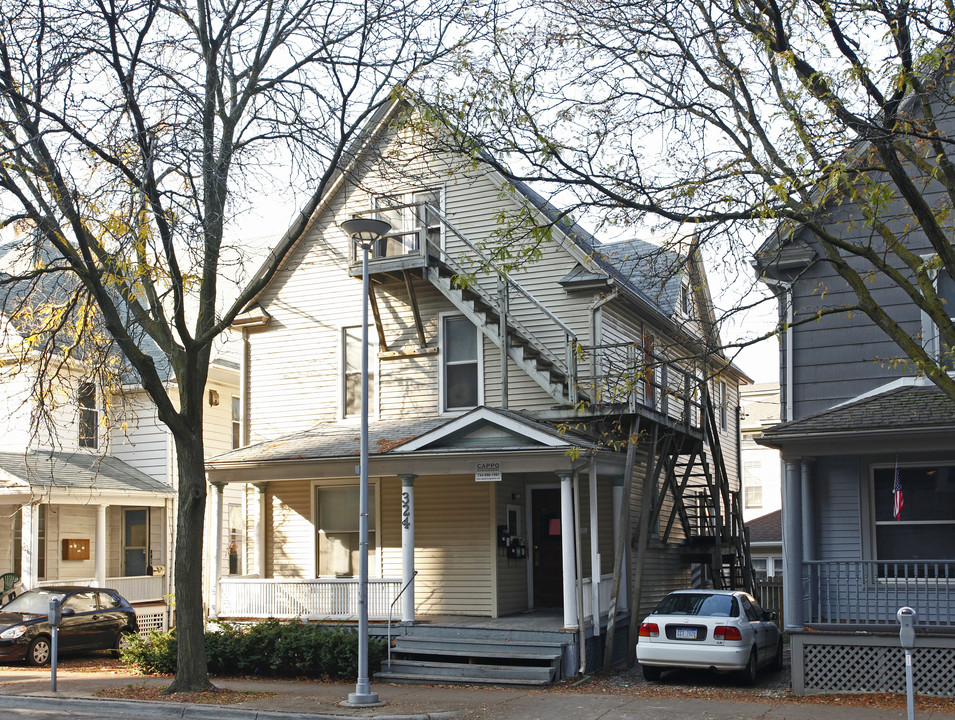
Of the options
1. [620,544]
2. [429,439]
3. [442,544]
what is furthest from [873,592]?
[442,544]

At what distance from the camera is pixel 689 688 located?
50.8 feet

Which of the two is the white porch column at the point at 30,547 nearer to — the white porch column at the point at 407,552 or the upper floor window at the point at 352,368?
the upper floor window at the point at 352,368

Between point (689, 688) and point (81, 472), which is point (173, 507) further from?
point (689, 688)

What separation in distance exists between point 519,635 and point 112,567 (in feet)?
48.7

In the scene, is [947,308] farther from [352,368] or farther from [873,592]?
[352,368]

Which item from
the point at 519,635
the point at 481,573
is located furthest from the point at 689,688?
the point at 481,573

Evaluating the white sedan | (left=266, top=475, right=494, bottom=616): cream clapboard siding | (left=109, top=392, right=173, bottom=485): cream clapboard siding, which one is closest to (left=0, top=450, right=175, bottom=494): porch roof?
(left=109, top=392, right=173, bottom=485): cream clapboard siding

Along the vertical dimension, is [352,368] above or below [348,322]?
below

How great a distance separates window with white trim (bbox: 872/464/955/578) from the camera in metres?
15.4

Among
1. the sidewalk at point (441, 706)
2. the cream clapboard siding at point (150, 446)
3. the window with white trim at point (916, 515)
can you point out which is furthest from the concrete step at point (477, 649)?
the cream clapboard siding at point (150, 446)

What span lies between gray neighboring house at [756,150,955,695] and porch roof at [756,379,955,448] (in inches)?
0.8

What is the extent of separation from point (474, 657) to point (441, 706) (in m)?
2.89

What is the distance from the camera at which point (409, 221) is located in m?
22.2

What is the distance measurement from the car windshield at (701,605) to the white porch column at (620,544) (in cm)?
186
